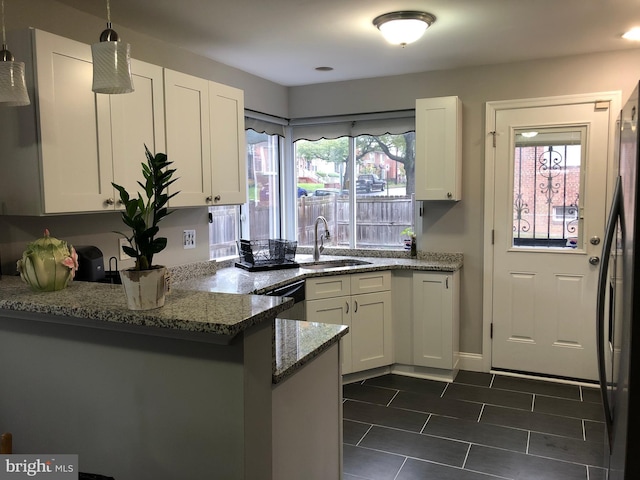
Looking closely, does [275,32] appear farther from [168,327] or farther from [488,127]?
[168,327]

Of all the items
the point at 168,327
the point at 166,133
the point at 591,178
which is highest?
the point at 166,133

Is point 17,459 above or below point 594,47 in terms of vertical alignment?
Answer: below

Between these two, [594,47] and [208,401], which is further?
[594,47]

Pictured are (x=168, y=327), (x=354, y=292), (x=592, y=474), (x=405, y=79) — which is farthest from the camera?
(x=405, y=79)

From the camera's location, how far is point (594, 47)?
11.6ft

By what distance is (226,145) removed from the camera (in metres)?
3.33

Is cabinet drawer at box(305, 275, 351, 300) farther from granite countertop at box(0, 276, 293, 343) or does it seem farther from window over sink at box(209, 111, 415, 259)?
granite countertop at box(0, 276, 293, 343)

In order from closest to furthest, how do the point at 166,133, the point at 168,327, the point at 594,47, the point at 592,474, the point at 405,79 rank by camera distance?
the point at 168,327 → the point at 592,474 → the point at 166,133 → the point at 594,47 → the point at 405,79

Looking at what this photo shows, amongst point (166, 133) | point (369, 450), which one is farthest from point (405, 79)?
point (369, 450)

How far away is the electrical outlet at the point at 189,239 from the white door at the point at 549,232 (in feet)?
7.64

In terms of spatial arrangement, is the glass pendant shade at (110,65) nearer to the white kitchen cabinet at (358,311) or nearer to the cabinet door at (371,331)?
the white kitchen cabinet at (358,311)

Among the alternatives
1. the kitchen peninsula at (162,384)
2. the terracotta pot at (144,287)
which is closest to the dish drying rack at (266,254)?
the kitchen peninsula at (162,384)

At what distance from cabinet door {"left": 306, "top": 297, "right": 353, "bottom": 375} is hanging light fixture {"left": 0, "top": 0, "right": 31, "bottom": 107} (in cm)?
229

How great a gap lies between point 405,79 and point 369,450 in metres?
2.93
